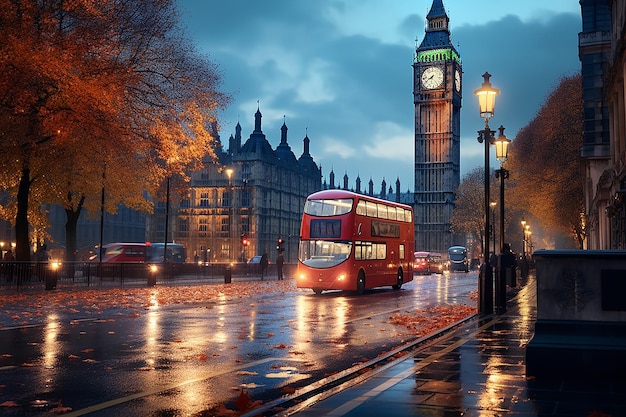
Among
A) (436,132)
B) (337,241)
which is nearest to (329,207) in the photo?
(337,241)

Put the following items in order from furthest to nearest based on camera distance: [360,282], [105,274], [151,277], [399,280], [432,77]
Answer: [432,77], [151,277], [399,280], [105,274], [360,282]

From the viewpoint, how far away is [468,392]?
24.1 ft

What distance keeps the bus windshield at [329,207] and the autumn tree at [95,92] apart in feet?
16.4

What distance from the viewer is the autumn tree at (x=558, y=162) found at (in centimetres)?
4766

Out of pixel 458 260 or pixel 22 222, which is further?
pixel 458 260

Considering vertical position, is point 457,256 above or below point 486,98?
below

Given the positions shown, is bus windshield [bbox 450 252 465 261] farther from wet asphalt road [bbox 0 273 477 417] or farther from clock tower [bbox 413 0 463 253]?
wet asphalt road [bbox 0 273 477 417]

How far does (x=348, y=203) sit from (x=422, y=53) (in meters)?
118

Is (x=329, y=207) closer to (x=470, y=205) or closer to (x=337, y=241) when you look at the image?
(x=337, y=241)

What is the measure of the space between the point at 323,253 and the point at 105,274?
11858 mm

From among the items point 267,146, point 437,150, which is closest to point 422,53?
point 437,150

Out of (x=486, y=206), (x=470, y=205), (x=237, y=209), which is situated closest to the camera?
(x=486, y=206)

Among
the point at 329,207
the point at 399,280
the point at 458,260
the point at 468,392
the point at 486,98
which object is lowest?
the point at 468,392

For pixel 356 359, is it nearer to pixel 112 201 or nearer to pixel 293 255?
pixel 112 201
